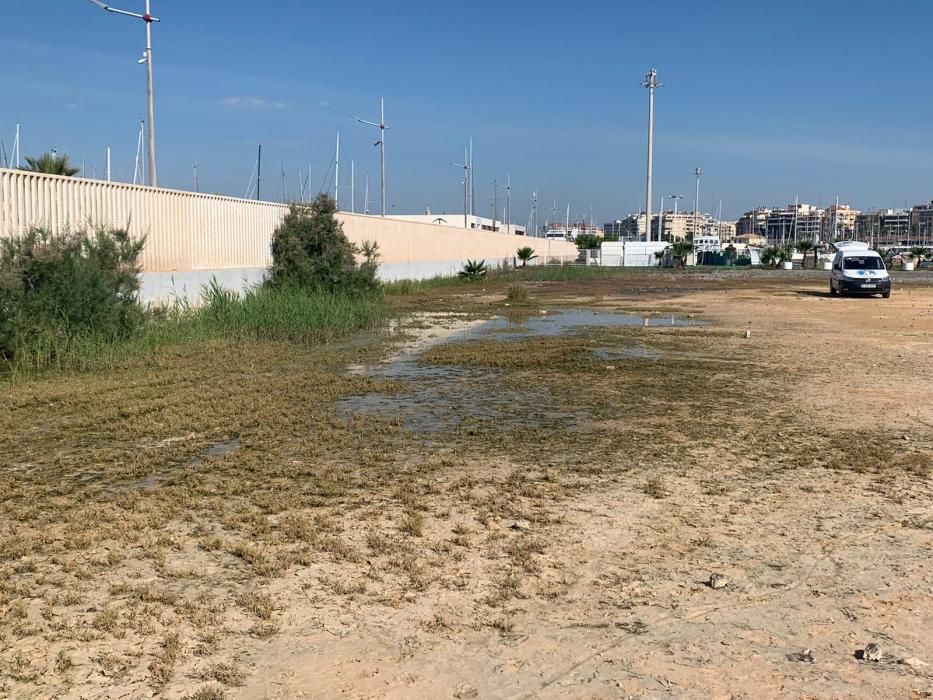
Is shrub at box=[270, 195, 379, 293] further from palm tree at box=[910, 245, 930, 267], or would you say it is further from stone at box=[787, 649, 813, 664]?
palm tree at box=[910, 245, 930, 267]

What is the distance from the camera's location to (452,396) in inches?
437

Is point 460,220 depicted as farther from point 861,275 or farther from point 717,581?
point 717,581

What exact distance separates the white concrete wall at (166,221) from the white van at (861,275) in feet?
66.4

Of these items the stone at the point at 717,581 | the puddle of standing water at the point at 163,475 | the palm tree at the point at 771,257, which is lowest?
the stone at the point at 717,581

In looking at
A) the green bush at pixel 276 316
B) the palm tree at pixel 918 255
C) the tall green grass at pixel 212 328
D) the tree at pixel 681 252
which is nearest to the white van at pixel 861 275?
the tall green grass at pixel 212 328

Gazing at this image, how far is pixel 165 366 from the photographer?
43.1ft

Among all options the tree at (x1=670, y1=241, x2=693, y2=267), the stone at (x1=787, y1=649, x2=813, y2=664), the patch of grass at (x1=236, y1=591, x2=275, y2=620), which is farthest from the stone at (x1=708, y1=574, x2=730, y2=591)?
the tree at (x1=670, y1=241, x2=693, y2=267)

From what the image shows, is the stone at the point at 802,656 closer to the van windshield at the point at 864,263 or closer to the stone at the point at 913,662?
the stone at the point at 913,662

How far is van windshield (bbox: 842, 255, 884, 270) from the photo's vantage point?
3425 centimetres

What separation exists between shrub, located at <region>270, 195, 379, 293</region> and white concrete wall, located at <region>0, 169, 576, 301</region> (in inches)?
20.3

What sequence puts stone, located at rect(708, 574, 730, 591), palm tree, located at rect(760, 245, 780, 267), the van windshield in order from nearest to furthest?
stone, located at rect(708, 574, 730, 591) → the van windshield → palm tree, located at rect(760, 245, 780, 267)

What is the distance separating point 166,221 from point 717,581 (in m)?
17.1

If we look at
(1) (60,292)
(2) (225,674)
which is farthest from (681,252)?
(2) (225,674)

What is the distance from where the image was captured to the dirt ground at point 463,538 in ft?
12.6
